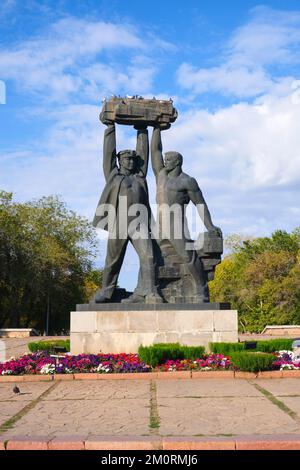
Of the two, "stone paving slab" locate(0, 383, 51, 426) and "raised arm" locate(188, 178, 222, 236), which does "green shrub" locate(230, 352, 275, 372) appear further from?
"raised arm" locate(188, 178, 222, 236)

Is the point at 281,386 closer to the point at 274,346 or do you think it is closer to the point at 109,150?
the point at 274,346

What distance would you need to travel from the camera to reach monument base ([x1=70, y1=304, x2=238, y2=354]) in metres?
12.4

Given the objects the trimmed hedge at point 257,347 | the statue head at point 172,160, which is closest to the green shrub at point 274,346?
the trimmed hedge at point 257,347

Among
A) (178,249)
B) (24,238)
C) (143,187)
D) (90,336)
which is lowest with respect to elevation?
(90,336)

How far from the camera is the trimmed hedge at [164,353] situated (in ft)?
34.6

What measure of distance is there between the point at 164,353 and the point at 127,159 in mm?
4893

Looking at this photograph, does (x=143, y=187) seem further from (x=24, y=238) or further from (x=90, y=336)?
(x=24, y=238)

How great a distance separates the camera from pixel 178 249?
1320 centimetres

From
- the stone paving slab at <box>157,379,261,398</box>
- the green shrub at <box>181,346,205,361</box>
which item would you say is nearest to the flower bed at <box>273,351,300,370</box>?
the stone paving slab at <box>157,379,261,398</box>

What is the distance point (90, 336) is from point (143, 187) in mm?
3602

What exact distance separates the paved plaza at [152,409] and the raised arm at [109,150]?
5435mm

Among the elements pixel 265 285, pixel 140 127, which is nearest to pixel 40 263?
pixel 265 285
